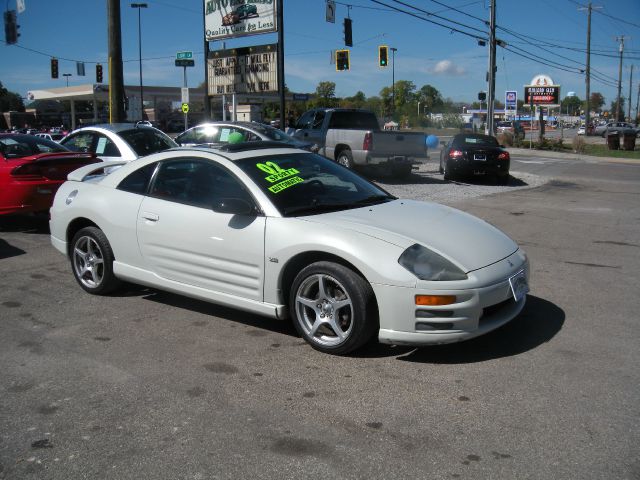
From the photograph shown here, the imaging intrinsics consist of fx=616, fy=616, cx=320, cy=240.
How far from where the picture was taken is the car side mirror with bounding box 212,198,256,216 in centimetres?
477

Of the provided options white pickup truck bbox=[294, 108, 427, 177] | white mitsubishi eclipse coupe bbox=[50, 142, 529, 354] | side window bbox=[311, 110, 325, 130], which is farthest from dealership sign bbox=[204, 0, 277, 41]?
white mitsubishi eclipse coupe bbox=[50, 142, 529, 354]

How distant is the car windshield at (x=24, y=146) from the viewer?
940cm

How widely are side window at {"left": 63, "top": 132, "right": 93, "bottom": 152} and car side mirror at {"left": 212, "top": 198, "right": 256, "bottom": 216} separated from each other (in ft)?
23.0


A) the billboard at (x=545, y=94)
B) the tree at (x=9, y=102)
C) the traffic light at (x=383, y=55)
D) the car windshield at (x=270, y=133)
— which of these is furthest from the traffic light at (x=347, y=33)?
the tree at (x=9, y=102)

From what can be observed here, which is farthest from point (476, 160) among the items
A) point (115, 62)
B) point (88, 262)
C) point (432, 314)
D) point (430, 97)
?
point (430, 97)

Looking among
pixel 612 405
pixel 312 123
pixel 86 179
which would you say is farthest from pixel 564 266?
pixel 312 123

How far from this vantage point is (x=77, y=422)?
3.55m

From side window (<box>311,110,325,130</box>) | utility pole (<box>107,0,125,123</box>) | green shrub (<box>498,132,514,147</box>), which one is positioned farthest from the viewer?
green shrub (<box>498,132,514,147</box>)

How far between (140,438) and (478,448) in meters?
1.81

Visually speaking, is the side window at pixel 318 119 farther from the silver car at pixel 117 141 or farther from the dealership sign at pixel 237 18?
the silver car at pixel 117 141

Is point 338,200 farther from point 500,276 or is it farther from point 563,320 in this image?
point 563,320

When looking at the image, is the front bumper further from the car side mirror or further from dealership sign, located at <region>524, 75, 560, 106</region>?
dealership sign, located at <region>524, 75, 560, 106</region>

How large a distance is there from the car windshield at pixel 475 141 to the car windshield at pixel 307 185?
12769mm

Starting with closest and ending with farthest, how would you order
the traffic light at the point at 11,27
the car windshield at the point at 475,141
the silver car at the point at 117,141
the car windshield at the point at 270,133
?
the silver car at the point at 117,141
the car windshield at the point at 270,133
the car windshield at the point at 475,141
the traffic light at the point at 11,27
